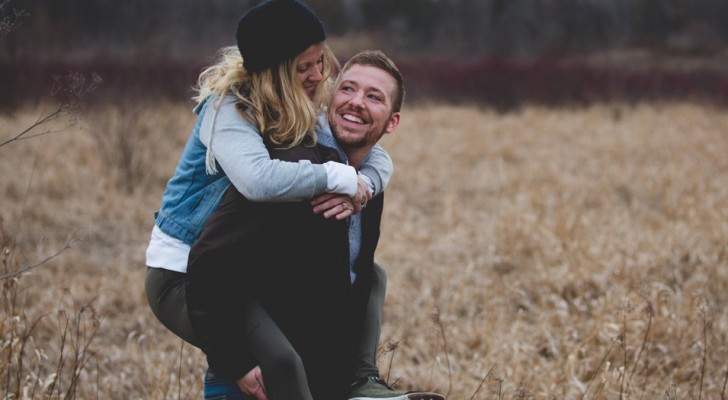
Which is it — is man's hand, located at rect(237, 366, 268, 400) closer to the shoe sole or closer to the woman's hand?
the shoe sole

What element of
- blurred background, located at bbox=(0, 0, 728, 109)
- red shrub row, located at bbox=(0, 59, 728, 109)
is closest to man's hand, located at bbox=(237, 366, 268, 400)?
blurred background, located at bbox=(0, 0, 728, 109)

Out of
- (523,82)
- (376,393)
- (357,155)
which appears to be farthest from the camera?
(523,82)

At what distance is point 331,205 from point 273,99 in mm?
375

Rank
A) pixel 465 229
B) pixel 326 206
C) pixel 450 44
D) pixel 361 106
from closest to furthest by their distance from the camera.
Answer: pixel 326 206
pixel 361 106
pixel 465 229
pixel 450 44

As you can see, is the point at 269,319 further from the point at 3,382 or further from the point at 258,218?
the point at 3,382

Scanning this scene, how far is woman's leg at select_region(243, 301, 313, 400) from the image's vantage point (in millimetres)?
1886

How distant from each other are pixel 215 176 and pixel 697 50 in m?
33.6

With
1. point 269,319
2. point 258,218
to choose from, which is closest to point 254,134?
point 258,218

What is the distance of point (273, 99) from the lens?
6.80 ft

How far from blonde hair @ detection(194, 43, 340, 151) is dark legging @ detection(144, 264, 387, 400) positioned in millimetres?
525

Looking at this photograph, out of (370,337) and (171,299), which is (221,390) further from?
(370,337)

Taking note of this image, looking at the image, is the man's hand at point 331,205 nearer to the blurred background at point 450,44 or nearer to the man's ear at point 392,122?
the man's ear at point 392,122

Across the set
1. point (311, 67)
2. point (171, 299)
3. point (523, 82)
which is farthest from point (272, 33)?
point (523, 82)

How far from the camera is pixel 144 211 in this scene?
6.91m
